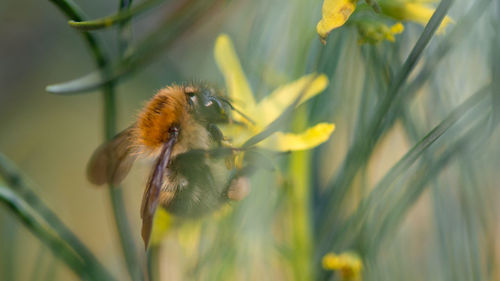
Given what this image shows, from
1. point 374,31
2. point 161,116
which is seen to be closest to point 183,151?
point 161,116

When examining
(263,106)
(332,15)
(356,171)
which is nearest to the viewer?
(332,15)

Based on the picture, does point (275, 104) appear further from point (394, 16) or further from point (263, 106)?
point (394, 16)

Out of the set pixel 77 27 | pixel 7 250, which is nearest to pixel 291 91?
pixel 77 27

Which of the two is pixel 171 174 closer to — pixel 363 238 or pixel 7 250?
pixel 363 238

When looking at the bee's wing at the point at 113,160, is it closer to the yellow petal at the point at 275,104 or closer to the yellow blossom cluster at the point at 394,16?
the yellow petal at the point at 275,104

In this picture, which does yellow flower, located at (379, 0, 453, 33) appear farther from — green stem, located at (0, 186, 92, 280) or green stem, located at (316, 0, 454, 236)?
green stem, located at (0, 186, 92, 280)

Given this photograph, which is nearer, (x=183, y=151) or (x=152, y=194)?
(x=152, y=194)

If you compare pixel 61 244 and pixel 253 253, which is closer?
pixel 61 244
